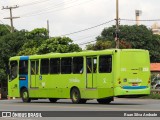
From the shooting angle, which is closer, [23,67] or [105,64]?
[105,64]

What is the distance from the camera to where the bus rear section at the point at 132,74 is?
94.4 ft

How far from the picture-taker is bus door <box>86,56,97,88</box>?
2986 centimetres

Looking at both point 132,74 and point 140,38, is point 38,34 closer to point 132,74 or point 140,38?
point 140,38

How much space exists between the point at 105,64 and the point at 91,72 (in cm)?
108

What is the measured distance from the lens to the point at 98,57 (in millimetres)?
29578

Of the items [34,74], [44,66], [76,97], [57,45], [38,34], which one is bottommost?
[76,97]

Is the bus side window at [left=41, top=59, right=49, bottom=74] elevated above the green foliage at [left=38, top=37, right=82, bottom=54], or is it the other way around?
the green foliage at [left=38, top=37, right=82, bottom=54]

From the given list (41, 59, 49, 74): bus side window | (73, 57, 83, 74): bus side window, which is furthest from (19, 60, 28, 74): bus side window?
(73, 57, 83, 74): bus side window

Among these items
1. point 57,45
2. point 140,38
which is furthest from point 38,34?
point 140,38

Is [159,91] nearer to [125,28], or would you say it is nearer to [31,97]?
[31,97]

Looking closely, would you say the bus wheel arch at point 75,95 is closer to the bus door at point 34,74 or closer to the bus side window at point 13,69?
the bus door at point 34,74

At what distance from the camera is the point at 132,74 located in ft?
95.5

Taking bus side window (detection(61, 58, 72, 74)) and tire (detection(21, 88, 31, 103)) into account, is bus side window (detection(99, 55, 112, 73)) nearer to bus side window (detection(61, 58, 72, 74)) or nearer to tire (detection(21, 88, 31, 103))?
Answer: bus side window (detection(61, 58, 72, 74))

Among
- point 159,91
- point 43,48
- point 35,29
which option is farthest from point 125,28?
point 159,91
